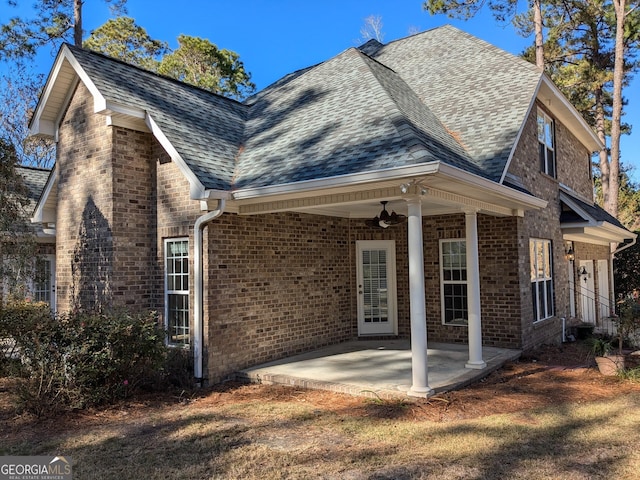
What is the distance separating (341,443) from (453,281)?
6.19 m

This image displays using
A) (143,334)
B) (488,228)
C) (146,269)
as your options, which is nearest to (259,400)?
(143,334)

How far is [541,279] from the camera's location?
11.3m

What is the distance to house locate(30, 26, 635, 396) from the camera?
7.61 meters

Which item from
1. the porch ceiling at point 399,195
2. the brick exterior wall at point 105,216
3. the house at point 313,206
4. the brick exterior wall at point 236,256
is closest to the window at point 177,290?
the house at point 313,206

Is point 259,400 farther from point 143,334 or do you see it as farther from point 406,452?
point 406,452

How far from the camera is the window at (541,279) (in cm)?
1087

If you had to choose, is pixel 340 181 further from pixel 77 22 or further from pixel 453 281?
pixel 77 22

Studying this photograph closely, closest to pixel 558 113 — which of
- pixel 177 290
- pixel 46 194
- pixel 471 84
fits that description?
pixel 471 84

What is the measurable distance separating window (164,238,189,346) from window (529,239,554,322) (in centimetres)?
723

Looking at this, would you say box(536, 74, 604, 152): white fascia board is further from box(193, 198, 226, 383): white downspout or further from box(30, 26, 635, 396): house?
box(193, 198, 226, 383): white downspout

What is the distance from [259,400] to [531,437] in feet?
11.7

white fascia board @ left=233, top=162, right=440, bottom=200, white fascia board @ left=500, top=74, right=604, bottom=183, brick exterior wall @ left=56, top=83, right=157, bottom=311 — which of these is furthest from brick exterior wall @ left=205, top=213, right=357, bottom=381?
white fascia board @ left=500, top=74, right=604, bottom=183

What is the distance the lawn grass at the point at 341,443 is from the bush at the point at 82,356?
38 centimetres

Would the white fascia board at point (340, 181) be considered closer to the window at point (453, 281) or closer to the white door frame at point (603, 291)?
the window at point (453, 281)
